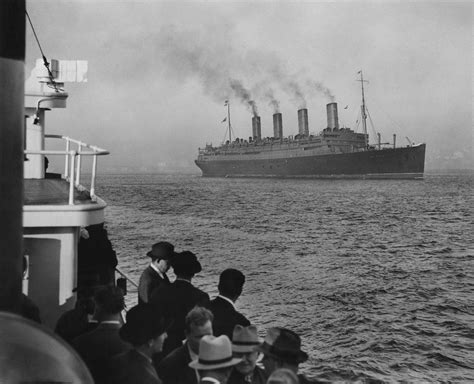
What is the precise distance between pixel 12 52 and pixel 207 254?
20.3 m

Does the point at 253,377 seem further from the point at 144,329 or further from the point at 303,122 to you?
the point at 303,122

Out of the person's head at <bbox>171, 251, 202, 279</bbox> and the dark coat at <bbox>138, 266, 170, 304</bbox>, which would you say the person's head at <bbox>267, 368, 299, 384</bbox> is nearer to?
the person's head at <bbox>171, 251, 202, 279</bbox>

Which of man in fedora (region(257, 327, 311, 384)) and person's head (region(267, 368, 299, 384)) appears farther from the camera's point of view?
man in fedora (region(257, 327, 311, 384))

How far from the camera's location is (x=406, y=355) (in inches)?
408

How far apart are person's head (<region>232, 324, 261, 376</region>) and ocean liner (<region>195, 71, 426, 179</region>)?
83.5 m

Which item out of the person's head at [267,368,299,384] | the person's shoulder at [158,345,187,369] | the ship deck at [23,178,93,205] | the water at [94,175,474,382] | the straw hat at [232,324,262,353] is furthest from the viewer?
the water at [94,175,474,382]

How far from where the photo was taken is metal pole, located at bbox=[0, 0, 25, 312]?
8.02 ft

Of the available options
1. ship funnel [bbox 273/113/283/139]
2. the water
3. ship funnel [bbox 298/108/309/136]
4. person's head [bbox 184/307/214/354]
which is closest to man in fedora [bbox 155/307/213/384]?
person's head [bbox 184/307/214/354]

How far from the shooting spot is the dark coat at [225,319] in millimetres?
3605

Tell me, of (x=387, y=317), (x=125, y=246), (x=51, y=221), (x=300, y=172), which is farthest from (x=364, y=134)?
(x=51, y=221)

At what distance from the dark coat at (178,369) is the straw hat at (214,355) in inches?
18.6

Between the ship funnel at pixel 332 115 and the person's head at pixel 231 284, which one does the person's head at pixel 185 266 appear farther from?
the ship funnel at pixel 332 115

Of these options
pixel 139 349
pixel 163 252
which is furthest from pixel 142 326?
pixel 163 252

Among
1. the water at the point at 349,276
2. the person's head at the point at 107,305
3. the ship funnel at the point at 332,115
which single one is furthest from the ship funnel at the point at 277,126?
the person's head at the point at 107,305
